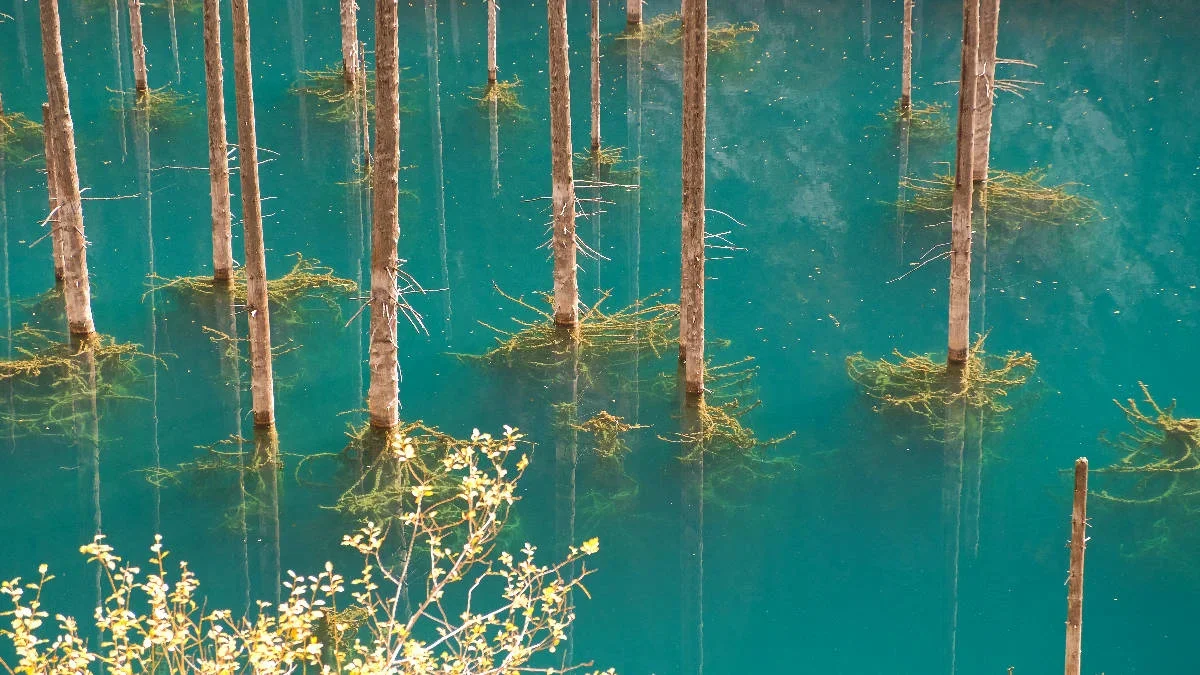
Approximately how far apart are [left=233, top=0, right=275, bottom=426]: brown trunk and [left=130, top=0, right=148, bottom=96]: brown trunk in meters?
10.9

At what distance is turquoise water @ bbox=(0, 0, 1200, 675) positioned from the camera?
14391 millimetres

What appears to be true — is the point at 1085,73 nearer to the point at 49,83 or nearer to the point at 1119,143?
the point at 1119,143

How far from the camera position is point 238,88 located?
1571cm

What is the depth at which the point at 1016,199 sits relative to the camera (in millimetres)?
22562

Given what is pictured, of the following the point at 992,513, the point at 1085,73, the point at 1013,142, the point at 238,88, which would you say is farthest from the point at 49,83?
the point at 1085,73

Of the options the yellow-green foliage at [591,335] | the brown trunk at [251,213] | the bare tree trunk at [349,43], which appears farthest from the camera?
the bare tree trunk at [349,43]

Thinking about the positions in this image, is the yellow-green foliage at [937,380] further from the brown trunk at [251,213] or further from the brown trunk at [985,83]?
the brown trunk at [251,213]

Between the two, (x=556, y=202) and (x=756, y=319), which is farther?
(x=756, y=319)

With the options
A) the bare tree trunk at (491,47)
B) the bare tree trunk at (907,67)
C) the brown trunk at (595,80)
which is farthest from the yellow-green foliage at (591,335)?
the bare tree trunk at (491,47)

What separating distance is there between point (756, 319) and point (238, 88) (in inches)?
292

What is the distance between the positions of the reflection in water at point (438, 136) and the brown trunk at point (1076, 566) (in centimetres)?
969

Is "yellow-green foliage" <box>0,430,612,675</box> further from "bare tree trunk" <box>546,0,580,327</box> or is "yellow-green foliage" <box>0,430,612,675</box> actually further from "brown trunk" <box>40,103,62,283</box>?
"brown trunk" <box>40,103,62,283</box>

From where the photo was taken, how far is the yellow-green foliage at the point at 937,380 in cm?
1752

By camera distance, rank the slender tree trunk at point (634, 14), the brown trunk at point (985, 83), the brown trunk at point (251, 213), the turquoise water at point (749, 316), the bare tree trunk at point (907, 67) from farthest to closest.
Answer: the slender tree trunk at point (634, 14)
the bare tree trunk at point (907, 67)
the brown trunk at point (985, 83)
the brown trunk at point (251, 213)
the turquoise water at point (749, 316)
